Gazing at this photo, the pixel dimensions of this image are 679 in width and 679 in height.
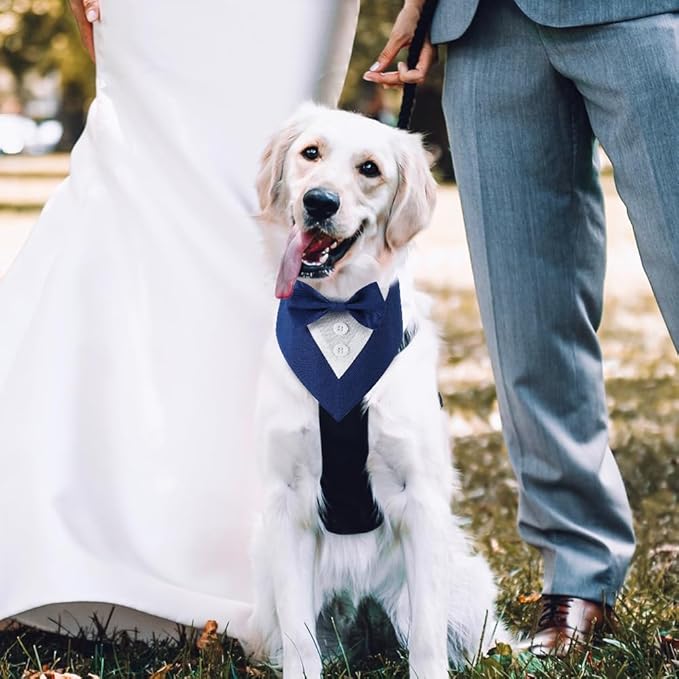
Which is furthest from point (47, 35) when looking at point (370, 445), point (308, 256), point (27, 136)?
point (27, 136)

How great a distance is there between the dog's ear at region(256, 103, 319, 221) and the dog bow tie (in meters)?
0.24

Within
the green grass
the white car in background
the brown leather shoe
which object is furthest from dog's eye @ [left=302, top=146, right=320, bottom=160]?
the white car in background

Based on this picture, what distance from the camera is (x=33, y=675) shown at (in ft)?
9.83

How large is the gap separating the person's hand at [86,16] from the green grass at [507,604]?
1716mm

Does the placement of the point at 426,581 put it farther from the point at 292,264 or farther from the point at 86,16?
the point at 86,16

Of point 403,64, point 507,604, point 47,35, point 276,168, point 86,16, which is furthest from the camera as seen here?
point 47,35

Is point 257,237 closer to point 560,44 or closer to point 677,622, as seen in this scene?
point 560,44

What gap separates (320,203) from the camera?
2.82m

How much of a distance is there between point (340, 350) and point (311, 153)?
493mm

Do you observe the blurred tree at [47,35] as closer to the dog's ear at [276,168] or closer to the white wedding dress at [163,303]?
the white wedding dress at [163,303]

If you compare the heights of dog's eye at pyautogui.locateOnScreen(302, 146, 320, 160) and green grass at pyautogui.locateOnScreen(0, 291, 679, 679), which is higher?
dog's eye at pyautogui.locateOnScreen(302, 146, 320, 160)

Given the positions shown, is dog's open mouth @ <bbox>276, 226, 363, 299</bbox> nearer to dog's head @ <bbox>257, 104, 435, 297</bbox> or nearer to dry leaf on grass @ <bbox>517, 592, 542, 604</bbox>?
dog's head @ <bbox>257, 104, 435, 297</bbox>

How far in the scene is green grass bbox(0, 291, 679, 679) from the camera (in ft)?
10.1

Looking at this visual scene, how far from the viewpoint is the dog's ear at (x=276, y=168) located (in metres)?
3.08
